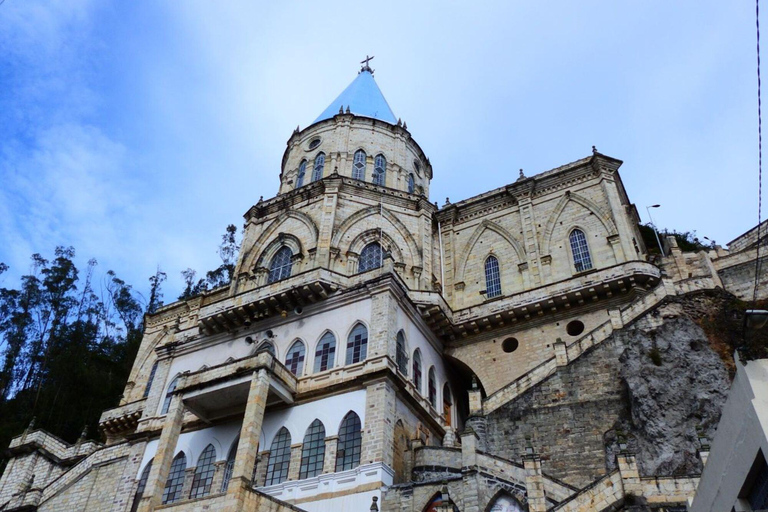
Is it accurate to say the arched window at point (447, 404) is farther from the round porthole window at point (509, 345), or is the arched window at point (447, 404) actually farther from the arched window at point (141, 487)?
the arched window at point (141, 487)

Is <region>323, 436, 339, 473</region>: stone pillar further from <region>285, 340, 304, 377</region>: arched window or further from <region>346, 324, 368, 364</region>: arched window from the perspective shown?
<region>285, 340, 304, 377</region>: arched window

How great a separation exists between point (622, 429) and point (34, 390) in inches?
1612

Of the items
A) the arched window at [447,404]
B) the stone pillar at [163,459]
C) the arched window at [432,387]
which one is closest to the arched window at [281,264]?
the arched window at [432,387]

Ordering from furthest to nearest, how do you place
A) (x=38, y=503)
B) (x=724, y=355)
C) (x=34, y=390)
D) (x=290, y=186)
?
(x=34, y=390)
(x=290, y=186)
(x=38, y=503)
(x=724, y=355)

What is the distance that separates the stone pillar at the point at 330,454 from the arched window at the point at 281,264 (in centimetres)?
974

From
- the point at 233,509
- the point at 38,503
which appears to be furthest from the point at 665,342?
the point at 38,503

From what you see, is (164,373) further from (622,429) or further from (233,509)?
(622,429)

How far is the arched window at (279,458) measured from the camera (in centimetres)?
2034

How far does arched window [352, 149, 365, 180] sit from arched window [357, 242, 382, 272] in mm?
4751

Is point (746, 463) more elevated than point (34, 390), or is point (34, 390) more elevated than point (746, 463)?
point (34, 390)

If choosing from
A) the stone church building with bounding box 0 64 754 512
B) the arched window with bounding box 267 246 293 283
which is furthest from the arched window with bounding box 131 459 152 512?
the arched window with bounding box 267 246 293 283

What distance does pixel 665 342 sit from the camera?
19359mm

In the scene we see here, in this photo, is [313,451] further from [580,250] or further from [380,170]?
[380,170]

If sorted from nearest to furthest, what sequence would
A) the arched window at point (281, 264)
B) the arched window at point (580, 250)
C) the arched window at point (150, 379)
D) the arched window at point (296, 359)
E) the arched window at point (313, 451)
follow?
1. the arched window at point (313, 451)
2. the arched window at point (296, 359)
3. the arched window at point (580, 250)
4. the arched window at point (281, 264)
5. the arched window at point (150, 379)
